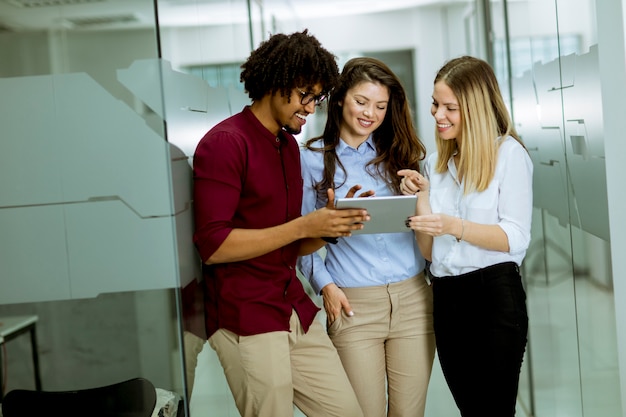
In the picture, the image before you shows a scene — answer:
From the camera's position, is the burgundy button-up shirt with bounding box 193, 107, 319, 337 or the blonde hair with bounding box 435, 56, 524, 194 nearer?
the burgundy button-up shirt with bounding box 193, 107, 319, 337

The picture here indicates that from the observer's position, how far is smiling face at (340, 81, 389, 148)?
7.64 feet

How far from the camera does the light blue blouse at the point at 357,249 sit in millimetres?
2365

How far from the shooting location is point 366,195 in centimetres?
203

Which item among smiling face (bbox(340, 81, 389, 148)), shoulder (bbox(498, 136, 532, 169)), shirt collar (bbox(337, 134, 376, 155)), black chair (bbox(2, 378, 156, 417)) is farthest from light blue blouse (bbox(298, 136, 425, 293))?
black chair (bbox(2, 378, 156, 417))

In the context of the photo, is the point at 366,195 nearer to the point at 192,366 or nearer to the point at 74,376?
the point at 192,366

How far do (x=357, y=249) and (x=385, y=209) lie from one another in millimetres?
405

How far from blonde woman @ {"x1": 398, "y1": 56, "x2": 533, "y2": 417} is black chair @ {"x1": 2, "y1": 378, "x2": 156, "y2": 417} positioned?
32.9 inches

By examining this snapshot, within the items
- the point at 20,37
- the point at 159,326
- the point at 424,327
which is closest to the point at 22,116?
the point at 20,37

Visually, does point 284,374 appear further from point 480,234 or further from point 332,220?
point 480,234

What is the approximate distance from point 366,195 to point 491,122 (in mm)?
452

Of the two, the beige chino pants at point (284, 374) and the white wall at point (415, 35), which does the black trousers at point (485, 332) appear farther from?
the white wall at point (415, 35)

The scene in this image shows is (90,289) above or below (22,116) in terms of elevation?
below

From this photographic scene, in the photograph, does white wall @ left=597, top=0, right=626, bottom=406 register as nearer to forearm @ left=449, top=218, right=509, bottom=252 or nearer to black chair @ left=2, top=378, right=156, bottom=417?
forearm @ left=449, top=218, right=509, bottom=252

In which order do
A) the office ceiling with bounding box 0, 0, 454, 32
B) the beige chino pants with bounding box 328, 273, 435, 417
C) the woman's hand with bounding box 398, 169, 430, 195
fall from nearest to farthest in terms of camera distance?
the office ceiling with bounding box 0, 0, 454, 32
the woman's hand with bounding box 398, 169, 430, 195
the beige chino pants with bounding box 328, 273, 435, 417
